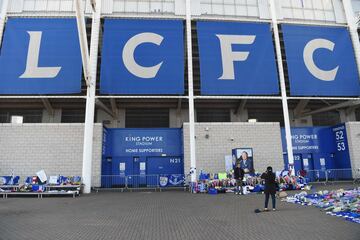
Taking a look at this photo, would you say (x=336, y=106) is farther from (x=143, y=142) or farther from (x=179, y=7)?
(x=143, y=142)

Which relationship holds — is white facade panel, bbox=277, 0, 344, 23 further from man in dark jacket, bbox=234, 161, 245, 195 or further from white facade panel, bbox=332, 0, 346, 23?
man in dark jacket, bbox=234, 161, 245, 195

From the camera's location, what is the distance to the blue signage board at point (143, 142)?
2086cm

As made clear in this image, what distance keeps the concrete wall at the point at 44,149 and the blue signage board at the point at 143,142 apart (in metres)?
1.88

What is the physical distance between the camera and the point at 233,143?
1994cm

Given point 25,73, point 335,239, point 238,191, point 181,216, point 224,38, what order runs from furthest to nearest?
point 224,38
point 25,73
point 238,191
point 181,216
point 335,239

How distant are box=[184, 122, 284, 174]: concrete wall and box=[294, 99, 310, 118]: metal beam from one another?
6109 millimetres

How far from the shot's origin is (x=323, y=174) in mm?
21953

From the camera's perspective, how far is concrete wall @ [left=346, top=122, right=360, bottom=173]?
20766mm

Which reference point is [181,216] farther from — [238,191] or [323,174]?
[323,174]

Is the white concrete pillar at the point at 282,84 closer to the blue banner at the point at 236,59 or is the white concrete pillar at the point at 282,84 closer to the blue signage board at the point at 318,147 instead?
the blue banner at the point at 236,59

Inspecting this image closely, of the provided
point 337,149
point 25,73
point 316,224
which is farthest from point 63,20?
point 337,149

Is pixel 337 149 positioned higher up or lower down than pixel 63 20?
lower down

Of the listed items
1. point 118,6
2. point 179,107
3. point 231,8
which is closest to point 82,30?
point 118,6

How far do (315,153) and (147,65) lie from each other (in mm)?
15300
